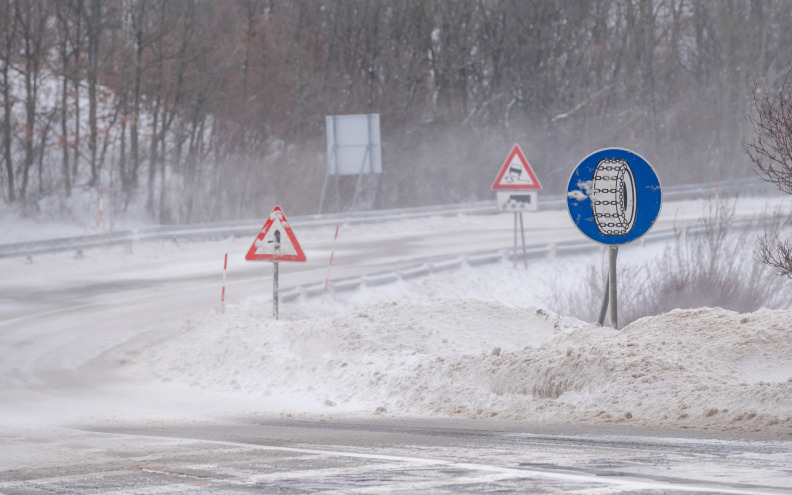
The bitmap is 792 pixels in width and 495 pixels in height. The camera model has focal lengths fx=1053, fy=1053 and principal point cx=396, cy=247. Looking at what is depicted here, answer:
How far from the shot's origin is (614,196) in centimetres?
1030

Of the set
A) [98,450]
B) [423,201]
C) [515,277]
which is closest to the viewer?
[98,450]

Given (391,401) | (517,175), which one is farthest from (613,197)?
(517,175)

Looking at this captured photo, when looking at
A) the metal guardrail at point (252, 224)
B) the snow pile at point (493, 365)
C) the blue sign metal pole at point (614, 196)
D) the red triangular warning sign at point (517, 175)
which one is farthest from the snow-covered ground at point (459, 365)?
the metal guardrail at point (252, 224)

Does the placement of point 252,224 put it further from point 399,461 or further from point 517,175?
point 399,461

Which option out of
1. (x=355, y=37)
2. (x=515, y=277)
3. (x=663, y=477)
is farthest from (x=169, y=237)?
(x=663, y=477)

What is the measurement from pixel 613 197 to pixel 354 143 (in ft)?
78.2

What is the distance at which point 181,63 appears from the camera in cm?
3969

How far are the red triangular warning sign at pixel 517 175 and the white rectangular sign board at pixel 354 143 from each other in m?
12.3

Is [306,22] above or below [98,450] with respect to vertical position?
above

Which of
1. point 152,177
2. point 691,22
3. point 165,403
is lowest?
point 165,403

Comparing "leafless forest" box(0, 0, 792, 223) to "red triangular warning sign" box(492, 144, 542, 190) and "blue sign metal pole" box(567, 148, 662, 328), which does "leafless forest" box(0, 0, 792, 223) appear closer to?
"red triangular warning sign" box(492, 144, 542, 190)

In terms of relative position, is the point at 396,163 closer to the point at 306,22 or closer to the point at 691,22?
the point at 306,22

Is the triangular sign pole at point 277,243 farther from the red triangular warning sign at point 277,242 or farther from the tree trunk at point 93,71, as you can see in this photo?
the tree trunk at point 93,71

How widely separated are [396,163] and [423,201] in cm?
194
